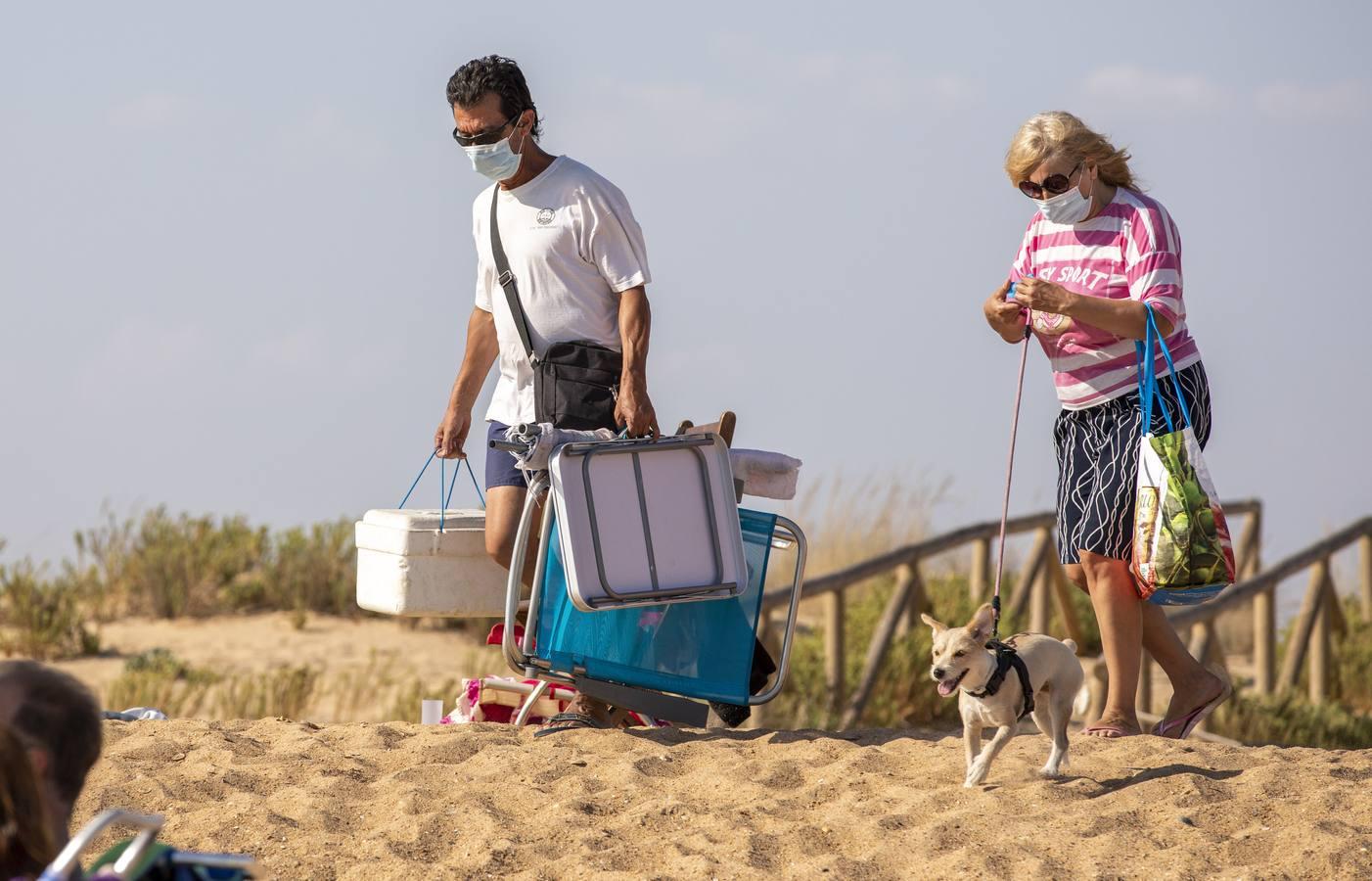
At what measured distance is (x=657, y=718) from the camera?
495cm

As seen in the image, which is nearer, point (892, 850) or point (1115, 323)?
point (892, 850)

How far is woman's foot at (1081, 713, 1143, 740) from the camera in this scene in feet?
15.8

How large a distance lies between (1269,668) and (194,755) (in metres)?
7.55

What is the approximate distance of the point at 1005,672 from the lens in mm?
4020

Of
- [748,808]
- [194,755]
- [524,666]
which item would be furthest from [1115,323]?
[194,755]

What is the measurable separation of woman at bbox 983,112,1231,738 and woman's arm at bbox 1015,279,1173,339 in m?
0.03

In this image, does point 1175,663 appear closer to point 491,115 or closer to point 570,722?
point 570,722

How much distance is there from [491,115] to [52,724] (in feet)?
9.57

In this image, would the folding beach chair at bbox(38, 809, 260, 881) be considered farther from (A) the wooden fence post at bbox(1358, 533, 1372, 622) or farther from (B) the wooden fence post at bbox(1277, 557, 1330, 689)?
(A) the wooden fence post at bbox(1358, 533, 1372, 622)

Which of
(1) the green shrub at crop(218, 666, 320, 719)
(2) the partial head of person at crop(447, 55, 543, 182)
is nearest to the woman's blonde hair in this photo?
(2) the partial head of person at crop(447, 55, 543, 182)

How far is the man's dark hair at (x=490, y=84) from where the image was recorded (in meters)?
4.83

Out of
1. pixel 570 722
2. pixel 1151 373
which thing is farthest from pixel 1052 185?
pixel 570 722

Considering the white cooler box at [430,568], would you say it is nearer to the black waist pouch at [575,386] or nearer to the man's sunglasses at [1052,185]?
the black waist pouch at [575,386]

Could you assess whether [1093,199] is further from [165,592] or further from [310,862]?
[165,592]
